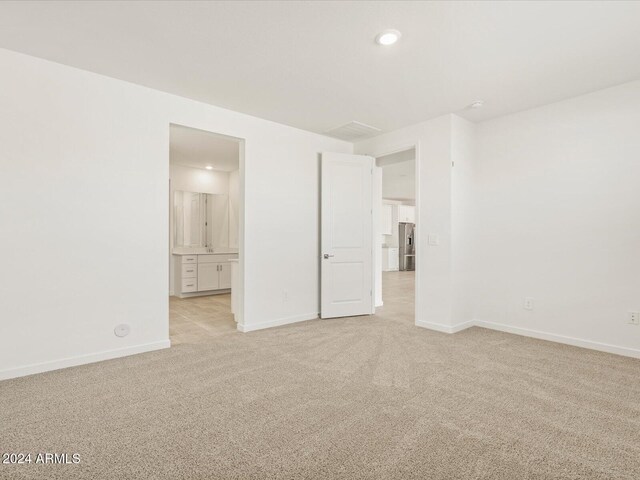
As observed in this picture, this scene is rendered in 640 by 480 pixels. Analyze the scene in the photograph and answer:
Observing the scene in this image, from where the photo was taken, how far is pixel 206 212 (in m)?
7.30

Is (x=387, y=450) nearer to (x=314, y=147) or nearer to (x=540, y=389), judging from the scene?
(x=540, y=389)

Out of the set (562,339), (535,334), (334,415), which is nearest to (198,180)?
(334,415)

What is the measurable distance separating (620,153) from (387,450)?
140 inches

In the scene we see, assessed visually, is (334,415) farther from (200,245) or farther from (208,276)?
(200,245)

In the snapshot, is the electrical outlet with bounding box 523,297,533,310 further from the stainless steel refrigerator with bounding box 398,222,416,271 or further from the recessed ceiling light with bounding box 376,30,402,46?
the stainless steel refrigerator with bounding box 398,222,416,271

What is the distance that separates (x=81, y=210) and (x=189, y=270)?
359 centimetres

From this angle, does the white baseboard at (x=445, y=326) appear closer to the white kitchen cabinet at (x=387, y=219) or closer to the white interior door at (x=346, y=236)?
the white interior door at (x=346, y=236)

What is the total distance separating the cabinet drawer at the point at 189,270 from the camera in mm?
6332

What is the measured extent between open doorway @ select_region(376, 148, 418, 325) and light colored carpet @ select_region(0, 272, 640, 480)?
187 centimetres

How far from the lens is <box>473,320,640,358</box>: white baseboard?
10.5 feet

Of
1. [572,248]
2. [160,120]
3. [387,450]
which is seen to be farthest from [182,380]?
[572,248]

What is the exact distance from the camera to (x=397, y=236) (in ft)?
40.0

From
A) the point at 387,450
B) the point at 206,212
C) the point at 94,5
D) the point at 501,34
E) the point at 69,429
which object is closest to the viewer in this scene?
the point at 387,450

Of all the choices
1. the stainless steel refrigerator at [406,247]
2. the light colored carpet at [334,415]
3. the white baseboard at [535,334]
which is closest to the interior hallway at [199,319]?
the light colored carpet at [334,415]
